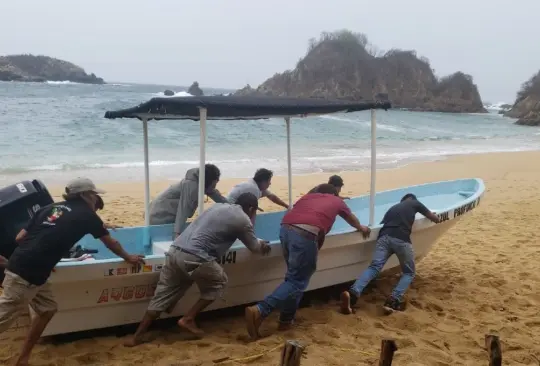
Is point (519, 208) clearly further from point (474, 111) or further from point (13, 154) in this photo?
point (474, 111)

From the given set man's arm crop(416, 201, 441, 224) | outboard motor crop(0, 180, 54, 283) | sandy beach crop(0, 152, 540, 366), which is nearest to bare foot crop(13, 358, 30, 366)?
sandy beach crop(0, 152, 540, 366)

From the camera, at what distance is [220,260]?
4965 mm

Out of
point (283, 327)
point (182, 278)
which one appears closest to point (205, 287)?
point (182, 278)

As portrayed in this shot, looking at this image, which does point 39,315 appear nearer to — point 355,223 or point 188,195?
point 188,195

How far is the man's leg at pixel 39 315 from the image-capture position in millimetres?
4324

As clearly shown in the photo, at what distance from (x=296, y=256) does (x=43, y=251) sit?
208 centimetres

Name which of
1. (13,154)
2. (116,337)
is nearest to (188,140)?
(13,154)

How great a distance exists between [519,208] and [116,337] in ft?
28.4

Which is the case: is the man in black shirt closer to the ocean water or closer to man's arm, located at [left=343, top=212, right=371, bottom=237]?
man's arm, located at [left=343, top=212, right=371, bottom=237]

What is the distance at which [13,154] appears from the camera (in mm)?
18922

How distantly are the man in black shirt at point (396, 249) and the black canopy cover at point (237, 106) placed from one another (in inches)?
43.4

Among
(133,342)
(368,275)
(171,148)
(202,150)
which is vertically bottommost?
(133,342)

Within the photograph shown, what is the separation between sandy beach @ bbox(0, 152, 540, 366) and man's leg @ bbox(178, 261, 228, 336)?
0.50 feet

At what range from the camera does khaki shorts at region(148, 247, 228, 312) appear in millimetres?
4703
